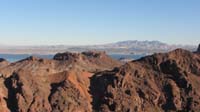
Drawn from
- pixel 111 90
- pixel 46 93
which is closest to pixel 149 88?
pixel 111 90

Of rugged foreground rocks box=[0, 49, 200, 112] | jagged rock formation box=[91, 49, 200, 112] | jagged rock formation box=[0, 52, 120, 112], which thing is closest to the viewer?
jagged rock formation box=[0, 52, 120, 112]

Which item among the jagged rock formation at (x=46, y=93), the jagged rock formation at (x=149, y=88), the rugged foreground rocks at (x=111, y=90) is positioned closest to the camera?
the jagged rock formation at (x=46, y=93)

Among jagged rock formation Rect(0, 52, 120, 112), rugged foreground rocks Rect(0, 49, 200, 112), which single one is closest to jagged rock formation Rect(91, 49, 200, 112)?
rugged foreground rocks Rect(0, 49, 200, 112)

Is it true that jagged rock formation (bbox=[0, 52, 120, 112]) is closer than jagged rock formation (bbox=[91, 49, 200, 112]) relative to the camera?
Yes

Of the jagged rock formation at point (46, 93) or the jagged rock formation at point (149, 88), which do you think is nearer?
the jagged rock formation at point (46, 93)

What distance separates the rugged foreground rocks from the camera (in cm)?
12112

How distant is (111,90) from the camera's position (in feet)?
414

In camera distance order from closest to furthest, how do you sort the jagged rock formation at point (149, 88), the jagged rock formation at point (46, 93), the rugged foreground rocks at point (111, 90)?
the jagged rock formation at point (46, 93)
the rugged foreground rocks at point (111, 90)
the jagged rock formation at point (149, 88)

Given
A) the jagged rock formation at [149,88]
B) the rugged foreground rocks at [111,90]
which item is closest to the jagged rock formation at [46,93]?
the rugged foreground rocks at [111,90]

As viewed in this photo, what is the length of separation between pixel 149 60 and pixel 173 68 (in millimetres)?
8951

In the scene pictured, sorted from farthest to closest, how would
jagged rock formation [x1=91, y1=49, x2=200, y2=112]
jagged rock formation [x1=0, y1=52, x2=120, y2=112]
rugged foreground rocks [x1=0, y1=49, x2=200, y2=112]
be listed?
jagged rock formation [x1=91, y1=49, x2=200, y2=112], rugged foreground rocks [x1=0, y1=49, x2=200, y2=112], jagged rock formation [x1=0, y1=52, x2=120, y2=112]

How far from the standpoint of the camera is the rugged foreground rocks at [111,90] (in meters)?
121

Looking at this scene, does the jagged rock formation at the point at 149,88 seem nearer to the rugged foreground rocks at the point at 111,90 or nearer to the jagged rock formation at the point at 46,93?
the rugged foreground rocks at the point at 111,90

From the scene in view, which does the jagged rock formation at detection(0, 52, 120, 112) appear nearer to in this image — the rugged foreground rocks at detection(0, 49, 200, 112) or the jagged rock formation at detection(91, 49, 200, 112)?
the rugged foreground rocks at detection(0, 49, 200, 112)
